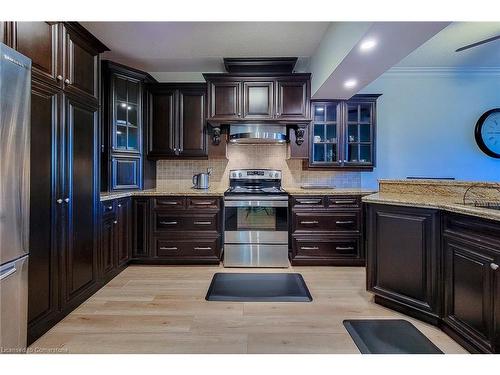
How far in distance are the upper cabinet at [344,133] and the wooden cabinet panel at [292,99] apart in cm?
20

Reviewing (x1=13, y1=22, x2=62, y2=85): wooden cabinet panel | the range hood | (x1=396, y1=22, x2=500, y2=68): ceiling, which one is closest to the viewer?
(x1=13, y1=22, x2=62, y2=85): wooden cabinet panel

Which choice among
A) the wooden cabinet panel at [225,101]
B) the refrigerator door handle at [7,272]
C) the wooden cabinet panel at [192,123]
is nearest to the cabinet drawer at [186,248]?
the wooden cabinet panel at [192,123]

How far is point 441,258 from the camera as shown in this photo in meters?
1.89

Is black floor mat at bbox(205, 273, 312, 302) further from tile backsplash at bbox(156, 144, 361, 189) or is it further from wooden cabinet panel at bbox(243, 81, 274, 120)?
wooden cabinet panel at bbox(243, 81, 274, 120)

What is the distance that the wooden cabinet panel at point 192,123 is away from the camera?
11.5 feet

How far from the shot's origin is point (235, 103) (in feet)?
11.2

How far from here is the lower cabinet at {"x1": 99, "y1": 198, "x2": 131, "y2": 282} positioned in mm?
2629

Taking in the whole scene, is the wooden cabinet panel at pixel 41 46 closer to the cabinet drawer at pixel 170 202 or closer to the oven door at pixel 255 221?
the cabinet drawer at pixel 170 202

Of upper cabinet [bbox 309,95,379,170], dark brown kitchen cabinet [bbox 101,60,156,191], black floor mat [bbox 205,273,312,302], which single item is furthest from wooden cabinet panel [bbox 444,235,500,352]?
dark brown kitchen cabinet [bbox 101,60,156,191]

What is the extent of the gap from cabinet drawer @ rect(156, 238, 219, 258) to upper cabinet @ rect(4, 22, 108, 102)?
172cm

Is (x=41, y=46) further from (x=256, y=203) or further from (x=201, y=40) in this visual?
(x=256, y=203)

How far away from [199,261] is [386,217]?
2.11 m

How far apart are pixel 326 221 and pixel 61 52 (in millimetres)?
2994

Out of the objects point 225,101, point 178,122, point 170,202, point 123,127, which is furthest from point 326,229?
point 123,127
